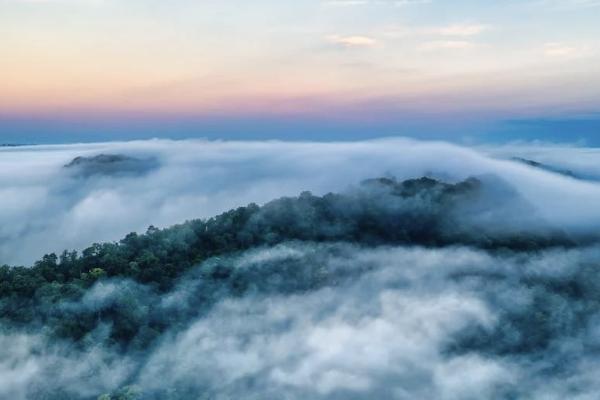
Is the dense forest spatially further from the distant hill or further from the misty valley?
the distant hill

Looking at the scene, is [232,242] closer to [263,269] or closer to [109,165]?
[263,269]

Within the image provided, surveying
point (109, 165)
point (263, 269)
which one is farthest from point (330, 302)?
point (109, 165)

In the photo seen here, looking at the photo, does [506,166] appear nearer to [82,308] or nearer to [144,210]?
[144,210]

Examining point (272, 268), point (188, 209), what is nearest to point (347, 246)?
point (272, 268)

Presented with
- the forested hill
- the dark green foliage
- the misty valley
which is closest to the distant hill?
the misty valley

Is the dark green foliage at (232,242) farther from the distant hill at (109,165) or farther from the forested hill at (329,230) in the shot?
the distant hill at (109,165)

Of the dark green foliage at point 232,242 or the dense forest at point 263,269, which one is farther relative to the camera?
the dark green foliage at point 232,242

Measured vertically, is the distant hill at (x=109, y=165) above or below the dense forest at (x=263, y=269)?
above

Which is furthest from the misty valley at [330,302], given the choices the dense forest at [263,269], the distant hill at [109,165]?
the distant hill at [109,165]
